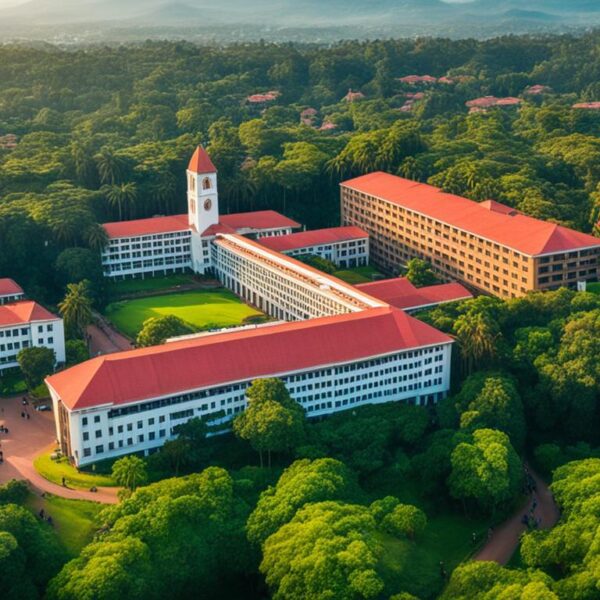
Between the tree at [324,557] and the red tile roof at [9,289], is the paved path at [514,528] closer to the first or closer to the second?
the tree at [324,557]

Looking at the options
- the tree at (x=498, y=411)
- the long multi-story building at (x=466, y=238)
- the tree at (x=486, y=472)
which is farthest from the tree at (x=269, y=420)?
the long multi-story building at (x=466, y=238)

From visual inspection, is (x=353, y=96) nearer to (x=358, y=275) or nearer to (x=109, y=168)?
(x=109, y=168)

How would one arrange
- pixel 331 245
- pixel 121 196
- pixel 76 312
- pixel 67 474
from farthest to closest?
1. pixel 121 196
2. pixel 331 245
3. pixel 76 312
4. pixel 67 474

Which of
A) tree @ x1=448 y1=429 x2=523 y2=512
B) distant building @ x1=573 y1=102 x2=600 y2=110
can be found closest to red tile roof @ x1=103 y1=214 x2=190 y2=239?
tree @ x1=448 y1=429 x2=523 y2=512

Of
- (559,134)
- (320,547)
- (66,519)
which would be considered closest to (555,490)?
(320,547)

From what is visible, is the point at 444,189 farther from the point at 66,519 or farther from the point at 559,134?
the point at 66,519

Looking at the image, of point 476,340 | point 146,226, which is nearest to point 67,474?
point 476,340
